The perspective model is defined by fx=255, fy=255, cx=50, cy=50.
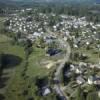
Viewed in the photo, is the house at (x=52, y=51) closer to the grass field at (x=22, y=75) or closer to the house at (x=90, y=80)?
the grass field at (x=22, y=75)

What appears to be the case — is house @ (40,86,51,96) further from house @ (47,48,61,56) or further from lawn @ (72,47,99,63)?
house @ (47,48,61,56)

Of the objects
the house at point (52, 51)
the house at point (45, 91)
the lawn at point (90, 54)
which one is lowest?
the lawn at point (90, 54)

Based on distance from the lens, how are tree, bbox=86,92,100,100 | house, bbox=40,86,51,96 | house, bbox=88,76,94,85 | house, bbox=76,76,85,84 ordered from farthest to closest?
house, bbox=76,76,85,84, house, bbox=88,76,94,85, house, bbox=40,86,51,96, tree, bbox=86,92,100,100

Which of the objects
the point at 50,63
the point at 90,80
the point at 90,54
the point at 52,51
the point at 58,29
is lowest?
the point at 90,54

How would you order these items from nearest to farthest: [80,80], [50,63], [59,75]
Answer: [80,80] → [59,75] → [50,63]

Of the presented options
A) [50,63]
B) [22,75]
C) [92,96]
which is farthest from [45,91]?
[50,63]

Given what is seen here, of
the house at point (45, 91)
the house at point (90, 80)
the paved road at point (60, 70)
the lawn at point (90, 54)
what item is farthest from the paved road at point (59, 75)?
the house at point (90, 80)

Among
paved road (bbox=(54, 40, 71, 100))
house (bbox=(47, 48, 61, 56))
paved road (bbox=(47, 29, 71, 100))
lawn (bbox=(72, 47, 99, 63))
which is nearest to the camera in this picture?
paved road (bbox=(54, 40, 71, 100))

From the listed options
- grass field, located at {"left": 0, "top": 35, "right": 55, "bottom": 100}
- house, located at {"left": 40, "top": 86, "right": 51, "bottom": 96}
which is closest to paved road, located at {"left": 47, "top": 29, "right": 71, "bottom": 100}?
house, located at {"left": 40, "top": 86, "right": 51, "bottom": 96}

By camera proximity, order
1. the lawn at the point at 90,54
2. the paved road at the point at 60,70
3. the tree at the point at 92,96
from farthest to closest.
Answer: the lawn at the point at 90,54 → the paved road at the point at 60,70 → the tree at the point at 92,96

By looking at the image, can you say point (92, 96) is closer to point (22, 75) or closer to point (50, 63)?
point (22, 75)

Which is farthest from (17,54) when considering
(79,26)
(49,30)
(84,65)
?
(79,26)
